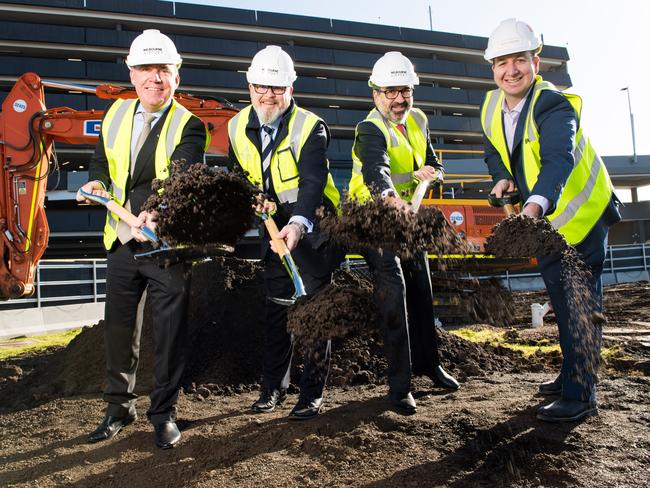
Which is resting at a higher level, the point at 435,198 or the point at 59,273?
the point at 435,198

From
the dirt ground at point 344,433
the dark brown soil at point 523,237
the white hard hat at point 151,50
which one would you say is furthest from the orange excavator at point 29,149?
the dark brown soil at point 523,237

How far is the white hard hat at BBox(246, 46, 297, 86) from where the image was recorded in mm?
3740

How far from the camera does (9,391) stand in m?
5.25

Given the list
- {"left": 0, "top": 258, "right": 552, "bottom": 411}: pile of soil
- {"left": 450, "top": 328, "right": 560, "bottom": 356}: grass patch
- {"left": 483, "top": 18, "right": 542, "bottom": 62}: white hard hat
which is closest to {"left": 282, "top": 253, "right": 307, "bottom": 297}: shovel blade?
{"left": 0, "top": 258, "right": 552, "bottom": 411}: pile of soil

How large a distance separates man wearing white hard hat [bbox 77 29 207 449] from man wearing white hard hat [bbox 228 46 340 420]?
42 cm

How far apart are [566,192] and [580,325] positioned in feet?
2.54

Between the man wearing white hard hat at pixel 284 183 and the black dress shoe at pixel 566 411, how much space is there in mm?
1285

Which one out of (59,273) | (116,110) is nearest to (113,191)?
(116,110)

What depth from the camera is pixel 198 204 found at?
3174 mm

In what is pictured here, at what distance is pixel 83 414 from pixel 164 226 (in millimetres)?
1714

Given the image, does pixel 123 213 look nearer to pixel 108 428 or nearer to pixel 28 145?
pixel 108 428

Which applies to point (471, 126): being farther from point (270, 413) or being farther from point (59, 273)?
point (270, 413)

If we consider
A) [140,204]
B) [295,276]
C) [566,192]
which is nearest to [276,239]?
[295,276]

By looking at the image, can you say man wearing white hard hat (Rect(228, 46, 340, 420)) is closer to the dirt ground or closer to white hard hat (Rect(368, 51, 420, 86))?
the dirt ground
